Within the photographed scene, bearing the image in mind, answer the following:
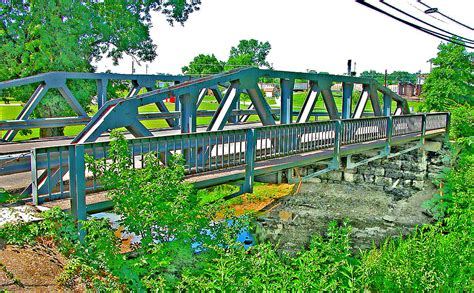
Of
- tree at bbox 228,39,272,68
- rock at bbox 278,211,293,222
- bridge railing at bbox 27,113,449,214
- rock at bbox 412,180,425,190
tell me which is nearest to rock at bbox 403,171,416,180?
rock at bbox 412,180,425,190

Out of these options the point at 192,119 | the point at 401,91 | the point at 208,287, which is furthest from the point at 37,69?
the point at 401,91

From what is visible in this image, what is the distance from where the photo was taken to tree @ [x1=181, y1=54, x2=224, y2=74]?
100681mm

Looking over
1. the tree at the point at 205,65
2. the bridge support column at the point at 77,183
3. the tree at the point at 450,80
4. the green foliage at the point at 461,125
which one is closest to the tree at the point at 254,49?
the tree at the point at 205,65

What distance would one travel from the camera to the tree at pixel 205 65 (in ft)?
330

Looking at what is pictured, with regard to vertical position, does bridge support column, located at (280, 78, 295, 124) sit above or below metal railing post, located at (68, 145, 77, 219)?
above

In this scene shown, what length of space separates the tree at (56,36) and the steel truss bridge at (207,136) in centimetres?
314

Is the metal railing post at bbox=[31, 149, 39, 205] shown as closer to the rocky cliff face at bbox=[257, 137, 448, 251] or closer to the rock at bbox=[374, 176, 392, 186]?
the rocky cliff face at bbox=[257, 137, 448, 251]

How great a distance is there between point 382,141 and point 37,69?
1254cm

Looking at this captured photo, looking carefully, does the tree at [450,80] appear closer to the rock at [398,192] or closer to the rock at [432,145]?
the rock at [432,145]

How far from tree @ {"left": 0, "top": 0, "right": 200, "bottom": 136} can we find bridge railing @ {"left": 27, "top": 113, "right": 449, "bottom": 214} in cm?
854

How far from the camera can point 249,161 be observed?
31.0 feet

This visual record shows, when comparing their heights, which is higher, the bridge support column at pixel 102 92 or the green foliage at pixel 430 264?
the bridge support column at pixel 102 92

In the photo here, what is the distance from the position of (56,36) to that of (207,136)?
10.9 meters

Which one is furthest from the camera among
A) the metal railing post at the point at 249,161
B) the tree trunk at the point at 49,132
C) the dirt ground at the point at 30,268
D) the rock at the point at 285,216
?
the rock at the point at 285,216
